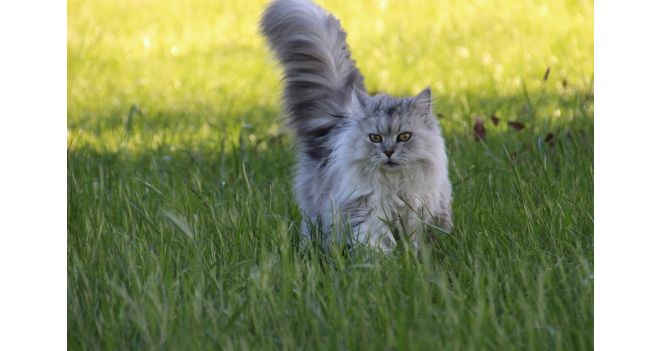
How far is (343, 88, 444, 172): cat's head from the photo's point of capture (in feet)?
16.3

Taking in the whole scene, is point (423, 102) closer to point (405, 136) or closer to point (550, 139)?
point (405, 136)

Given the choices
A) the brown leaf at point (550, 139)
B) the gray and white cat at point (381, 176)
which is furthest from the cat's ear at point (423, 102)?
the brown leaf at point (550, 139)

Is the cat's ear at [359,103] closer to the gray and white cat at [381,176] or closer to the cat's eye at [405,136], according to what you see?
the gray and white cat at [381,176]

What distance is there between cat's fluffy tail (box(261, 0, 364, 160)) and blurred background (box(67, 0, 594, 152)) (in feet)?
0.81

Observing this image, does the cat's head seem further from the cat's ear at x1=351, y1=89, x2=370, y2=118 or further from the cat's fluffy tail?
the cat's fluffy tail

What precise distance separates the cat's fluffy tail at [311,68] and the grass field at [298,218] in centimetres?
27

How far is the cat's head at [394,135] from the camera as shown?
4.97 metres

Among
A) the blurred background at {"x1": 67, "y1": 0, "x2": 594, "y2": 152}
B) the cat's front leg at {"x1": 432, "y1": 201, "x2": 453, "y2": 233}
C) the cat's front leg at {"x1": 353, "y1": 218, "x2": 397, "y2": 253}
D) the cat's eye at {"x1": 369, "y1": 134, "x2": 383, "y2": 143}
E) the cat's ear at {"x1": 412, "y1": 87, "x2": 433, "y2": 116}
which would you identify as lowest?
the cat's front leg at {"x1": 353, "y1": 218, "x2": 397, "y2": 253}

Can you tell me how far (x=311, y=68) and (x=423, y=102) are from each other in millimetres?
875

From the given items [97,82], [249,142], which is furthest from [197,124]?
[97,82]

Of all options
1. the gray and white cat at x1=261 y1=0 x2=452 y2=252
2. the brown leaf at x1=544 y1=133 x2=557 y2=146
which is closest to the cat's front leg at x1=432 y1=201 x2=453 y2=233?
the gray and white cat at x1=261 y1=0 x2=452 y2=252

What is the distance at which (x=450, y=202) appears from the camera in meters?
5.14

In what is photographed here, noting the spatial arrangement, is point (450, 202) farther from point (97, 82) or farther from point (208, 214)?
point (97, 82)

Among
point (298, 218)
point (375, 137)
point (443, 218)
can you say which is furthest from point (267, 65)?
point (443, 218)
